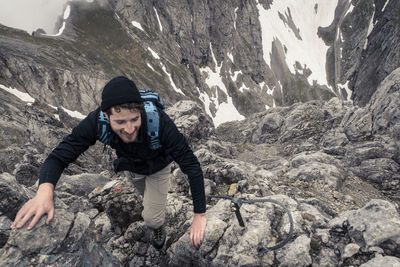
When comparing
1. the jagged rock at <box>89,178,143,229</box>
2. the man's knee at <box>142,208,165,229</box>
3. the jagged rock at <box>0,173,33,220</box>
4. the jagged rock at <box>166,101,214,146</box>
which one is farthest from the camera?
the jagged rock at <box>166,101,214,146</box>

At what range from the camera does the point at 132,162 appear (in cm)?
553

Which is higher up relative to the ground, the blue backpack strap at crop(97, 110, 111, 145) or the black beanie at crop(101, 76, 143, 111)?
the black beanie at crop(101, 76, 143, 111)

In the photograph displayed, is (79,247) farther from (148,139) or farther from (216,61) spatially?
(216,61)

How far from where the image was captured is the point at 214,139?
132ft

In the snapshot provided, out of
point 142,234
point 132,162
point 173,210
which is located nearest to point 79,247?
point 132,162

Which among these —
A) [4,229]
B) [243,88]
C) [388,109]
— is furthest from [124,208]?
[243,88]

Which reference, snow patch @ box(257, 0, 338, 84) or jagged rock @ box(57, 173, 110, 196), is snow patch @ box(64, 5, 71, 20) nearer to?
jagged rock @ box(57, 173, 110, 196)

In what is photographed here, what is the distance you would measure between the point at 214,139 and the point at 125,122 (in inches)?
1418

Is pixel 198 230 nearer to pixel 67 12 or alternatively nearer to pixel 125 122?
pixel 125 122

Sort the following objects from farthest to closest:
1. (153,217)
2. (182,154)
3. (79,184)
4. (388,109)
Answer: (388,109) → (79,184) → (153,217) → (182,154)

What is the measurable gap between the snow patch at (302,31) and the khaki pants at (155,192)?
153 m

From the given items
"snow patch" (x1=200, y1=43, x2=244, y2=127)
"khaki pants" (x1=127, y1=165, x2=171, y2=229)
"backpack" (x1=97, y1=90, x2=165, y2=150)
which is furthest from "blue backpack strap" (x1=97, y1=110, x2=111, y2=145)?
"snow patch" (x1=200, y1=43, x2=244, y2=127)

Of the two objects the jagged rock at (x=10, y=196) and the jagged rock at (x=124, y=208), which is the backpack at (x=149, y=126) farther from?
the jagged rock at (x=124, y=208)

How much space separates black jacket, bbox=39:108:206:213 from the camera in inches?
174
